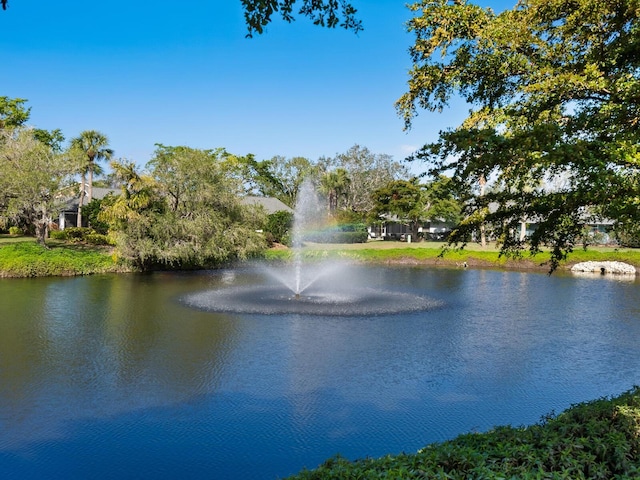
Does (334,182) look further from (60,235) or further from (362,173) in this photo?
(60,235)

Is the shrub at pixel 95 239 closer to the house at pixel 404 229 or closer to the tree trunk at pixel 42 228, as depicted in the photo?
the tree trunk at pixel 42 228

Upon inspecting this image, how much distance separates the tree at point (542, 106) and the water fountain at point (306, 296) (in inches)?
395

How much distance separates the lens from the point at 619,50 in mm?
6926

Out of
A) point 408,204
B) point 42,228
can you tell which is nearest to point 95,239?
point 42,228

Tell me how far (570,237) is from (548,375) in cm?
466

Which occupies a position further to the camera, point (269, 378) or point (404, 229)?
point (404, 229)

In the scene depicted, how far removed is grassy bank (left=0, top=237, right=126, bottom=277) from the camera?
2712 centimetres

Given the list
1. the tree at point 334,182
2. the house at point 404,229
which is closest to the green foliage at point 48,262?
the house at point 404,229

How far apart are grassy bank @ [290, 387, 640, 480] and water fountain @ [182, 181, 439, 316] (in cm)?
1221

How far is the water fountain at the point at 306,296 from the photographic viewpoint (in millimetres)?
18516

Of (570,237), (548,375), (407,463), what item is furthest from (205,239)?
(407,463)

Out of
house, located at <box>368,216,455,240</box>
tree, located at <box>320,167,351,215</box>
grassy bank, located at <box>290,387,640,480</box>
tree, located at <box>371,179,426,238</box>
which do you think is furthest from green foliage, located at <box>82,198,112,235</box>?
grassy bank, located at <box>290,387,640,480</box>

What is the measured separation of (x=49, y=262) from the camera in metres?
28.2

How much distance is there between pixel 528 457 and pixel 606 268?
3286cm
